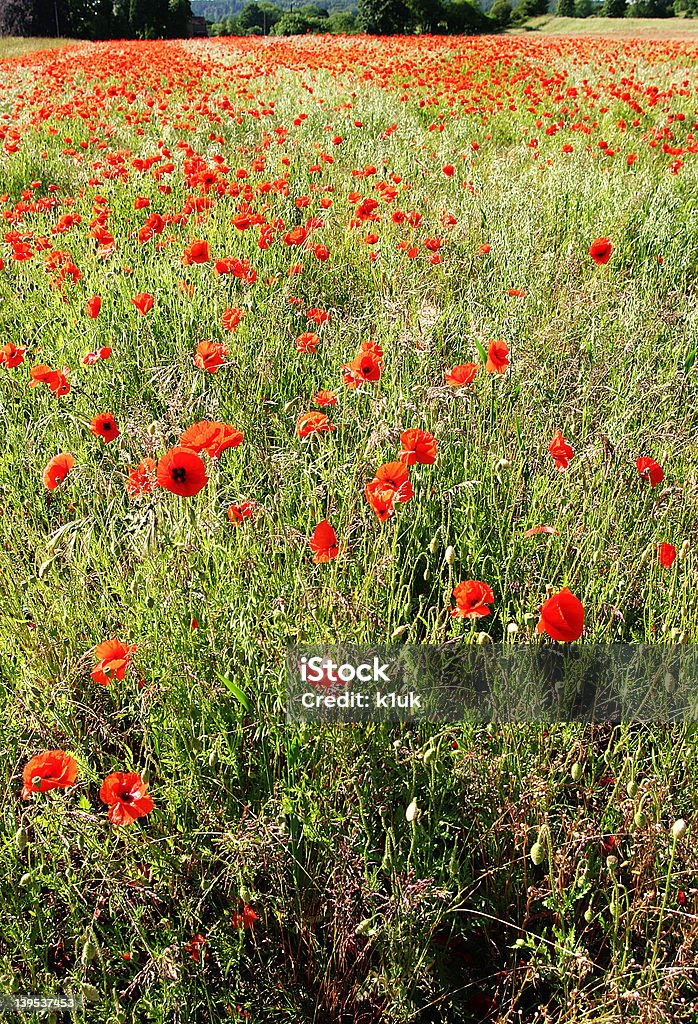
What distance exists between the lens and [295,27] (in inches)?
1634

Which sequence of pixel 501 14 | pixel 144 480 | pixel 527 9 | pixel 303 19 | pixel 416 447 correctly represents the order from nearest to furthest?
pixel 416 447
pixel 144 480
pixel 303 19
pixel 501 14
pixel 527 9

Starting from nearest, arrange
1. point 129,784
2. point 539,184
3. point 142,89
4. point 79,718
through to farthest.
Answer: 1. point 129,784
2. point 79,718
3. point 539,184
4. point 142,89

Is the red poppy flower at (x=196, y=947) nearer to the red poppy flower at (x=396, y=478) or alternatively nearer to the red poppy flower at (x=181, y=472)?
the red poppy flower at (x=181, y=472)

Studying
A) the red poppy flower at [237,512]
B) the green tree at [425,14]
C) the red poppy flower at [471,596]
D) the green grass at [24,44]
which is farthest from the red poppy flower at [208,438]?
the green tree at [425,14]

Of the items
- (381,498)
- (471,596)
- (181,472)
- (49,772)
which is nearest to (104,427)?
(181,472)

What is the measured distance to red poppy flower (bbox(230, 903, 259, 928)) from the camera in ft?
3.97

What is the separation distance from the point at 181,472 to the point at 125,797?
1.93ft

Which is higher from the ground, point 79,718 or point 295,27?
point 295,27

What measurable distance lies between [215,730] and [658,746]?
95 centimetres

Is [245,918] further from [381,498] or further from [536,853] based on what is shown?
[381,498]

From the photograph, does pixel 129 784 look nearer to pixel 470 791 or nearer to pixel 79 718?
pixel 79 718

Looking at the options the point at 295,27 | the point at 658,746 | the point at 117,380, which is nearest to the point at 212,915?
the point at 658,746

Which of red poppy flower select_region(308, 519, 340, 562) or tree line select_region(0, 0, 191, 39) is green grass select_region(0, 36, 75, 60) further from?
red poppy flower select_region(308, 519, 340, 562)

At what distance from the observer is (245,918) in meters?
1.23
